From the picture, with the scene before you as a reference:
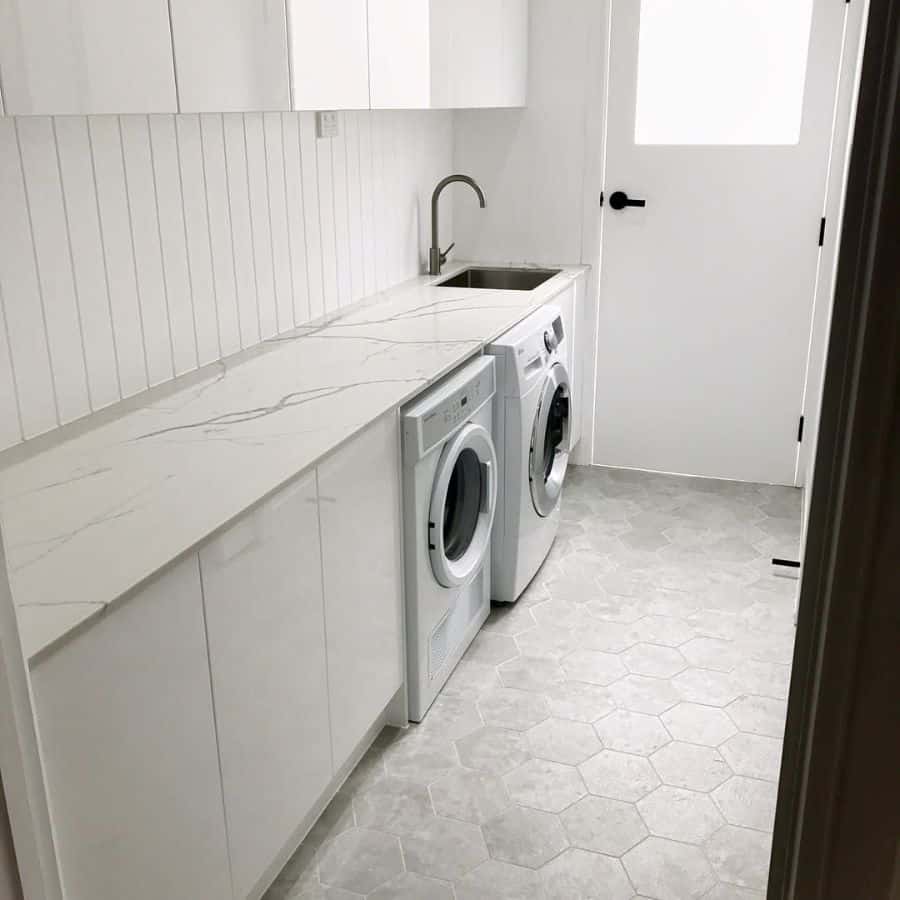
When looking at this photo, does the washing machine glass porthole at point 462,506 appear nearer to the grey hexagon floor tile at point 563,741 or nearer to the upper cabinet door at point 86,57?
the grey hexagon floor tile at point 563,741

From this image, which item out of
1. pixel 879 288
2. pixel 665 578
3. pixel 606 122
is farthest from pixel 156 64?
pixel 606 122

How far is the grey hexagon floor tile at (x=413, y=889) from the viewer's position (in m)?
1.95

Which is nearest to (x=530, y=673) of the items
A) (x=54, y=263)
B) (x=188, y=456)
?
(x=188, y=456)

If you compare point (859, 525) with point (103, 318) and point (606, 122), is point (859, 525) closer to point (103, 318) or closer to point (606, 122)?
point (103, 318)

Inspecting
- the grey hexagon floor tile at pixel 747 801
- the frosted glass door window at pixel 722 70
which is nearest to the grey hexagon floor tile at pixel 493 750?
the grey hexagon floor tile at pixel 747 801

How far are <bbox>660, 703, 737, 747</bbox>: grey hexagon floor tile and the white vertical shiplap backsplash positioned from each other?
150 centimetres

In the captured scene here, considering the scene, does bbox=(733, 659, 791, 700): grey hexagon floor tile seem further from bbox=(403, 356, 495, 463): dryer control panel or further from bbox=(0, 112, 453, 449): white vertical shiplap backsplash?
bbox=(0, 112, 453, 449): white vertical shiplap backsplash

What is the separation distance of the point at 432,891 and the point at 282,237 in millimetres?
1725

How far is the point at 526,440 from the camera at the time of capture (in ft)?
9.75

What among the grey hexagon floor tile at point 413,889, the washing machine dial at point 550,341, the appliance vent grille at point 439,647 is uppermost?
the washing machine dial at point 550,341

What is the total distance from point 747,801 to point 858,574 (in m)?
1.63

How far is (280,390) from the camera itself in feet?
7.37

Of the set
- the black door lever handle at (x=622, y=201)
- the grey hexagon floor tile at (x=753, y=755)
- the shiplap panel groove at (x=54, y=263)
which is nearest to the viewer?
the shiplap panel groove at (x=54, y=263)

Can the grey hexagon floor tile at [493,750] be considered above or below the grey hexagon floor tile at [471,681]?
above
